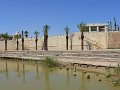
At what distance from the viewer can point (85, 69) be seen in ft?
95.8

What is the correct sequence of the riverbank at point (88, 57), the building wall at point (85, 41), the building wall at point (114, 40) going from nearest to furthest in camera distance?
the riverbank at point (88, 57) < the building wall at point (114, 40) < the building wall at point (85, 41)

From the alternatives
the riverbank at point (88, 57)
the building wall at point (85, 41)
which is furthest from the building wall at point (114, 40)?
the riverbank at point (88, 57)

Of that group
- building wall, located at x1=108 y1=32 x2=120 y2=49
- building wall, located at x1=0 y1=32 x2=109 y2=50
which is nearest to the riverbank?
building wall, located at x1=108 y1=32 x2=120 y2=49

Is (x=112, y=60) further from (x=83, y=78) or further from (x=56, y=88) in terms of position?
(x=56, y=88)

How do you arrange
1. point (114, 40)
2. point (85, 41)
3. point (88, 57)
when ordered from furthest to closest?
point (85, 41), point (114, 40), point (88, 57)

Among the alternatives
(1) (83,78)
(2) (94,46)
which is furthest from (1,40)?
(1) (83,78)

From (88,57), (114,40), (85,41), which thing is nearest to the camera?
(88,57)

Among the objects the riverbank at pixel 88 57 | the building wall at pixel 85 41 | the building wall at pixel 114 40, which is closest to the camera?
the riverbank at pixel 88 57

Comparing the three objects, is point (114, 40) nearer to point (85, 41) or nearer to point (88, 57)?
point (85, 41)

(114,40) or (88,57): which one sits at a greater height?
(114,40)

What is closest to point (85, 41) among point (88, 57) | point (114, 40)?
point (114, 40)

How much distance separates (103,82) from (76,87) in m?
2.57

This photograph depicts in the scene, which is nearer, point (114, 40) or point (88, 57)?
point (88, 57)

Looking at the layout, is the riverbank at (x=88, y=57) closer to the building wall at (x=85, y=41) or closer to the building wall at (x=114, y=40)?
the building wall at (x=114, y=40)
